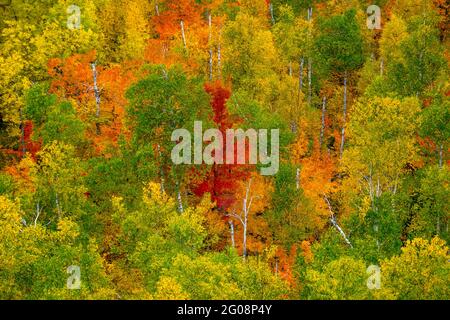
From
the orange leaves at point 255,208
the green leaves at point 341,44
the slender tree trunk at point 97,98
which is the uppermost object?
the green leaves at point 341,44

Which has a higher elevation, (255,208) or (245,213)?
(245,213)

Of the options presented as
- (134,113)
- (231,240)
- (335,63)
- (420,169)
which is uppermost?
(335,63)

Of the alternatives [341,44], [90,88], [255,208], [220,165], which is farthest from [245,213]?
[341,44]

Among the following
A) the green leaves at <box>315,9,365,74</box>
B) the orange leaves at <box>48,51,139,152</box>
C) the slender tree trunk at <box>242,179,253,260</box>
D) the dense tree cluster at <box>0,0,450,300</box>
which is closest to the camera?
the dense tree cluster at <box>0,0,450,300</box>

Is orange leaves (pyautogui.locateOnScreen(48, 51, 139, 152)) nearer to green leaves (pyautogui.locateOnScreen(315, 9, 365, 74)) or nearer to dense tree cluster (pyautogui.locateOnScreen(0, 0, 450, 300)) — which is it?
dense tree cluster (pyautogui.locateOnScreen(0, 0, 450, 300))

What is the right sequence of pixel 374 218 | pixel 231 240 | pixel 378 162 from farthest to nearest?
pixel 231 240, pixel 378 162, pixel 374 218

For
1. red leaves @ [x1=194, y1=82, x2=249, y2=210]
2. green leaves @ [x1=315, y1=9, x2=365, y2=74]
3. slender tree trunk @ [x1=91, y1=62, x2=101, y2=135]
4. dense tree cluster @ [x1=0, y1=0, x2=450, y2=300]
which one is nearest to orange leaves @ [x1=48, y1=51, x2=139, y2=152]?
dense tree cluster @ [x1=0, y1=0, x2=450, y2=300]

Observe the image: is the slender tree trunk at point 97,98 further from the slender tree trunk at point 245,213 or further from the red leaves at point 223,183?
the slender tree trunk at point 245,213

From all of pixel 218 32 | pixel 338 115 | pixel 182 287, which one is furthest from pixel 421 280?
pixel 218 32

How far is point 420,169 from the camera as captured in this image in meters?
49.9

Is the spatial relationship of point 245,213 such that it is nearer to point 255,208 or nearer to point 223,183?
point 255,208

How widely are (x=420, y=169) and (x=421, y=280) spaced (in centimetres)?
1445

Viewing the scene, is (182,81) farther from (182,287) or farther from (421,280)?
(421,280)

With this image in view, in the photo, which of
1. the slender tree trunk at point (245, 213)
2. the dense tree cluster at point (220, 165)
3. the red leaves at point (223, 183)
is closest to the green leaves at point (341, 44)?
the dense tree cluster at point (220, 165)
